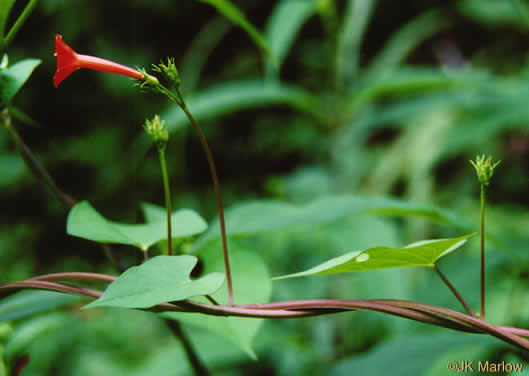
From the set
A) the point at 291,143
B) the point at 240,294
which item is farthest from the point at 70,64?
the point at 291,143

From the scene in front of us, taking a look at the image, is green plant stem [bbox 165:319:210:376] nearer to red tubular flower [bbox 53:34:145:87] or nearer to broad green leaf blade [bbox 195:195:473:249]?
broad green leaf blade [bbox 195:195:473:249]

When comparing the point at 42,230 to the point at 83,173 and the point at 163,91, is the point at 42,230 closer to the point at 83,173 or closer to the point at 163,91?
the point at 83,173

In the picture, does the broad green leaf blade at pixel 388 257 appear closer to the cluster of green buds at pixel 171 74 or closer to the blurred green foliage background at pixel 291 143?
the cluster of green buds at pixel 171 74

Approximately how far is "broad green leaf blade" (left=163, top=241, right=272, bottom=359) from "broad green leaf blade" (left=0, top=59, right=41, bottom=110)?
5.8 inches

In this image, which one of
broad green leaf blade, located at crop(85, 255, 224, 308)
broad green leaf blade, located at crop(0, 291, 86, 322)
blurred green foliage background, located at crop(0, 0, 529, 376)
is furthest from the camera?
blurred green foliage background, located at crop(0, 0, 529, 376)

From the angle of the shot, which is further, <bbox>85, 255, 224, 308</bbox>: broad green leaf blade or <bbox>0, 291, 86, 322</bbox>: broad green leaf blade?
<bbox>0, 291, 86, 322</bbox>: broad green leaf blade

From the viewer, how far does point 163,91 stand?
19 cm

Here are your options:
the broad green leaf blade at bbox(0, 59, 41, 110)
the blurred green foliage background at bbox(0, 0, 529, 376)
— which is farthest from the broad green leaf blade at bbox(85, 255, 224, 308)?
the blurred green foliage background at bbox(0, 0, 529, 376)

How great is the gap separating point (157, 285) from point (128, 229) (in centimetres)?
9

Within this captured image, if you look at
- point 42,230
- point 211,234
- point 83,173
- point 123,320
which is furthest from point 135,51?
point 211,234

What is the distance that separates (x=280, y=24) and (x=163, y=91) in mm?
461

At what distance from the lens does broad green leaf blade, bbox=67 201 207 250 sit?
220 millimetres

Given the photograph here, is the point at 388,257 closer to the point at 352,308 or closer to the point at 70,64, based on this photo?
the point at 352,308

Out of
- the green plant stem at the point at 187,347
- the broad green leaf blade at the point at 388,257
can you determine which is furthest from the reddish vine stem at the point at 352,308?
A: the green plant stem at the point at 187,347
